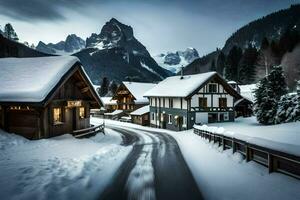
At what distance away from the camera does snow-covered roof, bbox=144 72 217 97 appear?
3859cm

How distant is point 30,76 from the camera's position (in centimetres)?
1894

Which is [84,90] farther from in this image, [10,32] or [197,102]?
[10,32]

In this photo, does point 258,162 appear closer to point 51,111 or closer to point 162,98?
point 51,111

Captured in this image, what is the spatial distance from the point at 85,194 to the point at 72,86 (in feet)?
51.6

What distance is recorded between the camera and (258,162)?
415 inches

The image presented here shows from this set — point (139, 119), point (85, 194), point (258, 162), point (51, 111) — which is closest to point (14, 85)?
point (51, 111)

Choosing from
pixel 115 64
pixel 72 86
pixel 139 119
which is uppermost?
pixel 115 64

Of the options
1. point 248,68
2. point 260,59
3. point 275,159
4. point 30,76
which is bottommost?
point 275,159

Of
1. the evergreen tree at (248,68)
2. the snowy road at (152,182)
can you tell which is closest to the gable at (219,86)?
the snowy road at (152,182)

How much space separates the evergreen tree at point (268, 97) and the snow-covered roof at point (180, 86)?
829 centimetres

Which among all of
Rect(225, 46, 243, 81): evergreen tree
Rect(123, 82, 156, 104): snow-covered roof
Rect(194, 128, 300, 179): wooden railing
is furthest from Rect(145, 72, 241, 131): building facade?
Rect(225, 46, 243, 81): evergreen tree

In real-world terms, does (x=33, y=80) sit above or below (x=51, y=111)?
above

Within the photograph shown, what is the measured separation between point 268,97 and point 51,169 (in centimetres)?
3508

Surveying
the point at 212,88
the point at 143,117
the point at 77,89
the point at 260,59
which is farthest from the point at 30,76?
the point at 260,59
